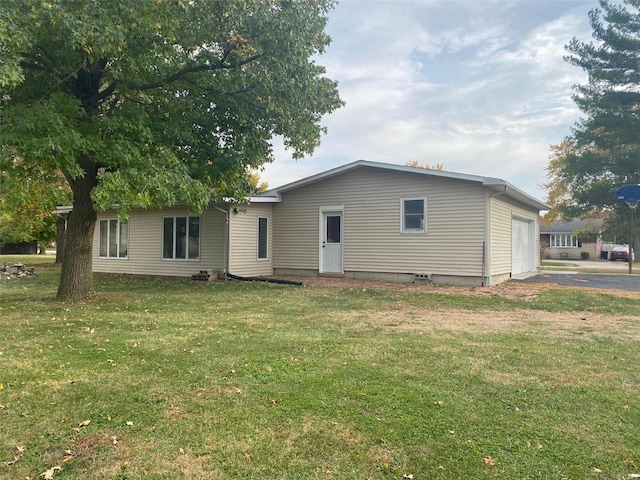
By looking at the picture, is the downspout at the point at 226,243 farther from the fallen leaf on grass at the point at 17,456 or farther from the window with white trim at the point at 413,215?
the fallen leaf on grass at the point at 17,456

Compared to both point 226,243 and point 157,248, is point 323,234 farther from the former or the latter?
point 157,248

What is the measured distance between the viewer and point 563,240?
4031 cm

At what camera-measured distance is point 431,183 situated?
12.5 m

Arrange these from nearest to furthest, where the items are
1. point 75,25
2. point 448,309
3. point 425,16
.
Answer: point 75,25 < point 448,309 < point 425,16

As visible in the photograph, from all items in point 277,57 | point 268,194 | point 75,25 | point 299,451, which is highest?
point 277,57

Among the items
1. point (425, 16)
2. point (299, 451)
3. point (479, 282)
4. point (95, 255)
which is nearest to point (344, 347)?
point (299, 451)

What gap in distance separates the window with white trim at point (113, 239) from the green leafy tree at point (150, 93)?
7.72 metres

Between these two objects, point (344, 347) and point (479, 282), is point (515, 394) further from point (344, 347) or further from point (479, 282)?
point (479, 282)

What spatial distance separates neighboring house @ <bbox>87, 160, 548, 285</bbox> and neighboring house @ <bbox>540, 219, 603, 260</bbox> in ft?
81.3

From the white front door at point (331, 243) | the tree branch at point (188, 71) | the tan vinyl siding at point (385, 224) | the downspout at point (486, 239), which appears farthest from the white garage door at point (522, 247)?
the tree branch at point (188, 71)

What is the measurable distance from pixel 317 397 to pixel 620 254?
37480 mm

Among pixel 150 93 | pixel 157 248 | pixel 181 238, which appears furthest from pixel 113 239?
pixel 150 93

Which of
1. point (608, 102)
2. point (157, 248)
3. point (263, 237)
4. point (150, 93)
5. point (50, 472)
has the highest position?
point (608, 102)

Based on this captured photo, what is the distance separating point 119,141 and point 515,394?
7357mm
